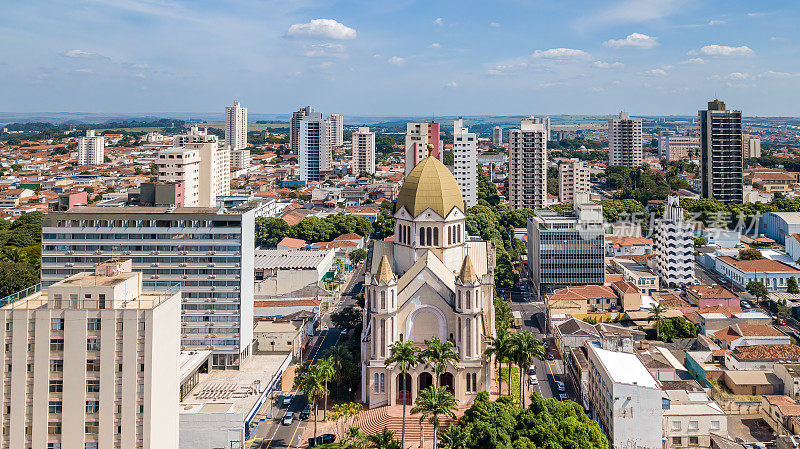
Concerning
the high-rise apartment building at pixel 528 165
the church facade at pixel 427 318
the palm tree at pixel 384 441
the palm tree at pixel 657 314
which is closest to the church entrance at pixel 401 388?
the church facade at pixel 427 318

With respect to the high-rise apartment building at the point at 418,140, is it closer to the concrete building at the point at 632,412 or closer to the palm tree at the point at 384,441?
the concrete building at the point at 632,412

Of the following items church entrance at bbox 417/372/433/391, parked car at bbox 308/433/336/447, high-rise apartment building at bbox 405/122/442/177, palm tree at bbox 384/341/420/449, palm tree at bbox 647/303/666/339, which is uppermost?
high-rise apartment building at bbox 405/122/442/177

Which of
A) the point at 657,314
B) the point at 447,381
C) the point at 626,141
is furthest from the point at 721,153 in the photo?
the point at 447,381

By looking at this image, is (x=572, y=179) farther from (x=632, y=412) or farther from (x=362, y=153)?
(x=632, y=412)

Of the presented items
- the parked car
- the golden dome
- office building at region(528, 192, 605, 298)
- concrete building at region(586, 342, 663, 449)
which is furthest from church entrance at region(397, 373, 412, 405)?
office building at region(528, 192, 605, 298)

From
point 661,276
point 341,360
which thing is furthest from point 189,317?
point 661,276

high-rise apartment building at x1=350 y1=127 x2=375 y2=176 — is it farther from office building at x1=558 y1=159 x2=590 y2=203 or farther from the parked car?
the parked car
